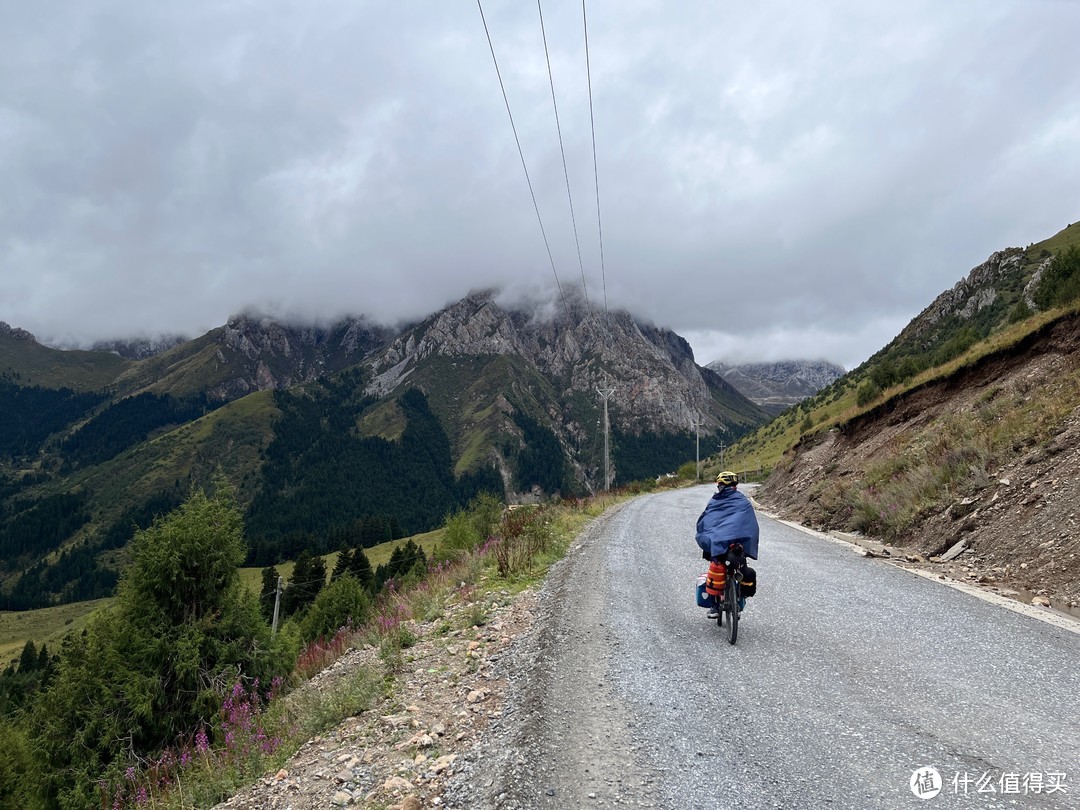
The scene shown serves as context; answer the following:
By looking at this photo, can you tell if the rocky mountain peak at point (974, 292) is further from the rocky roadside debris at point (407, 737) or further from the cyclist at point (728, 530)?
the rocky roadside debris at point (407, 737)

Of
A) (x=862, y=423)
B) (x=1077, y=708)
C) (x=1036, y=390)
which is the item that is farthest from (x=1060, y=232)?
(x=1077, y=708)

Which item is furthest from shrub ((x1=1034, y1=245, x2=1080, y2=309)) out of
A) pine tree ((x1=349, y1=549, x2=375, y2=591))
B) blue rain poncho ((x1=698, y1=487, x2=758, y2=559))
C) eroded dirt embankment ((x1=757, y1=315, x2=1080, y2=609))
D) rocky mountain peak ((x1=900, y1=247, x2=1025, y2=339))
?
pine tree ((x1=349, y1=549, x2=375, y2=591))

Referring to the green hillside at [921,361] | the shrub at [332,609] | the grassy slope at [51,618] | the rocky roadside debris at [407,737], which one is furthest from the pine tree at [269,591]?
the rocky roadside debris at [407,737]

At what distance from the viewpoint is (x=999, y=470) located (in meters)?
13.7

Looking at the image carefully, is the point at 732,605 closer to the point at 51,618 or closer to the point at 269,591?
the point at 269,591

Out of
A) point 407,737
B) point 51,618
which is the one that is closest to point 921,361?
point 407,737

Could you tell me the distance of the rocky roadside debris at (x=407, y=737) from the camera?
452 centimetres

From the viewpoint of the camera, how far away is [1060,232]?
80.7 metres

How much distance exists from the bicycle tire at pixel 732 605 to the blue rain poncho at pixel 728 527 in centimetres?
46

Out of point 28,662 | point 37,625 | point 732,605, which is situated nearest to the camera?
point 732,605

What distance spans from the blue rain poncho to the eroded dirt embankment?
16.9 feet

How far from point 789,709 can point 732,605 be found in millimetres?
2334

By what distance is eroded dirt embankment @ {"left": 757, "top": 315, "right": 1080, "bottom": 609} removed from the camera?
10344 mm

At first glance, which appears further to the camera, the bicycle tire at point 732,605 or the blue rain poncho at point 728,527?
the blue rain poncho at point 728,527
